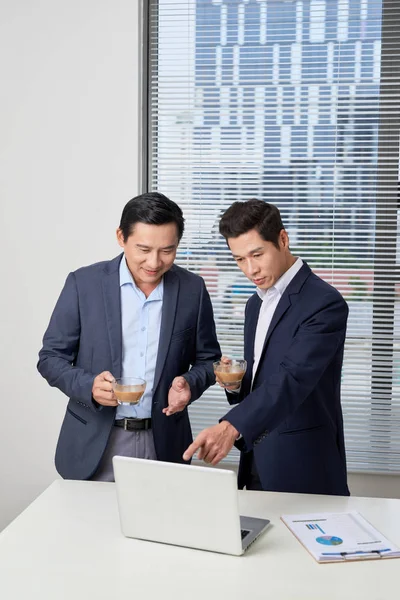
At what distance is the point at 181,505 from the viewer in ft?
5.75

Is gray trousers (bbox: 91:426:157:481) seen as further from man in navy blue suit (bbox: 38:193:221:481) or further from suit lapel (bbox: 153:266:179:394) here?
suit lapel (bbox: 153:266:179:394)

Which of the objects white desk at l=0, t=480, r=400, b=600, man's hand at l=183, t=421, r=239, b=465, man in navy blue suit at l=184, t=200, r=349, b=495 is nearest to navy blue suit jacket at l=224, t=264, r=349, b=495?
man in navy blue suit at l=184, t=200, r=349, b=495

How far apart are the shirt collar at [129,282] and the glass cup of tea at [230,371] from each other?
466 mm

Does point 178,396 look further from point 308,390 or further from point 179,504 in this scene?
point 179,504

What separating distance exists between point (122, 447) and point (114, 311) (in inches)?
19.0

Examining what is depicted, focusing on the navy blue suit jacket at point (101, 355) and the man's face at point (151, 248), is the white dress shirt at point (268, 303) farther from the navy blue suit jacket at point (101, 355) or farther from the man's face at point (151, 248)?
the man's face at point (151, 248)

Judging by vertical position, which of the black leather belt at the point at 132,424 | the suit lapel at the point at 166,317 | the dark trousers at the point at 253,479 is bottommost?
the dark trousers at the point at 253,479

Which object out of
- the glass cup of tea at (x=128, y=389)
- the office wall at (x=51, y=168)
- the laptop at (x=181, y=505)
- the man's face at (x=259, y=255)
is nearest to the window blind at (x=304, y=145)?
the office wall at (x=51, y=168)

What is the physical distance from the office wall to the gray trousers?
1.51 meters

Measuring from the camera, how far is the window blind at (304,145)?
12.6 feet

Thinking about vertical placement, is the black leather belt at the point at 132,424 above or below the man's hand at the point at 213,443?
below

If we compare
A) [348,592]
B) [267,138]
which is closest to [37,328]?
[267,138]

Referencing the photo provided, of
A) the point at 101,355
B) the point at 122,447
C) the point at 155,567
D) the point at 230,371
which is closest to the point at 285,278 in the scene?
the point at 230,371

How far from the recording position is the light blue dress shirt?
255cm
